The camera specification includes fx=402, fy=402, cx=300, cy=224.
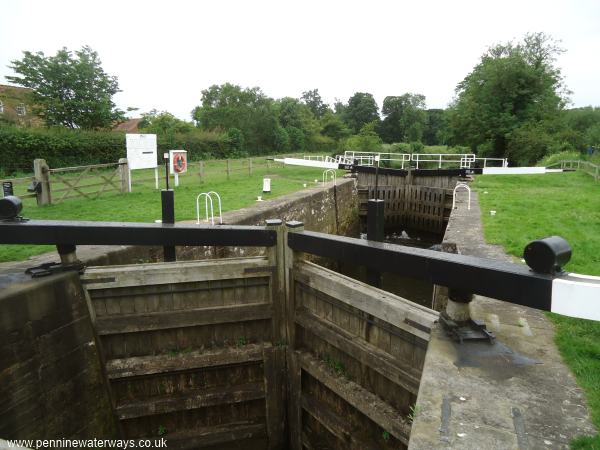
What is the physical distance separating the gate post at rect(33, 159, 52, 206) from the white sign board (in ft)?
8.64

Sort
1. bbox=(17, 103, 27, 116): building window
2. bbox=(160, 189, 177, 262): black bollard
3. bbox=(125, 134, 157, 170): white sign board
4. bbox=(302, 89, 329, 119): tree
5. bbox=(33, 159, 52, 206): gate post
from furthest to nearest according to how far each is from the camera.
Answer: bbox=(302, 89, 329, 119): tree
bbox=(17, 103, 27, 116): building window
bbox=(125, 134, 157, 170): white sign board
bbox=(33, 159, 52, 206): gate post
bbox=(160, 189, 177, 262): black bollard

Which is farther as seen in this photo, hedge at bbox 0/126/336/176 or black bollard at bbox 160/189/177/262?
hedge at bbox 0/126/336/176

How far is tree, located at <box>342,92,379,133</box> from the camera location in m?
68.6

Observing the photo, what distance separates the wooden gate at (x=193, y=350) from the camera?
5.02 metres

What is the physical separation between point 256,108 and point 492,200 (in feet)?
116

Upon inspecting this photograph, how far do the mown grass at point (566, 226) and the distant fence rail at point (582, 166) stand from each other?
391mm

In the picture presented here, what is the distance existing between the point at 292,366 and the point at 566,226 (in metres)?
6.04

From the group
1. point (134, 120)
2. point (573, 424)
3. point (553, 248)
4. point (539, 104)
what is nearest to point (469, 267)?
point (553, 248)

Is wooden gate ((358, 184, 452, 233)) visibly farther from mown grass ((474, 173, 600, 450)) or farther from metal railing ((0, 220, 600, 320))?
metal railing ((0, 220, 600, 320))

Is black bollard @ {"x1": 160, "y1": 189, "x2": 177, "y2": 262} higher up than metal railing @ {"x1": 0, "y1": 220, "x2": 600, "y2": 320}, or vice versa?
black bollard @ {"x1": 160, "y1": 189, "x2": 177, "y2": 262}

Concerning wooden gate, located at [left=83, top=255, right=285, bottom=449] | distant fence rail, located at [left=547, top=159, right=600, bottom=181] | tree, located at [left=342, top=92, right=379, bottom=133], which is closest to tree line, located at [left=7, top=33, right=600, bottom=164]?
distant fence rail, located at [left=547, top=159, right=600, bottom=181]

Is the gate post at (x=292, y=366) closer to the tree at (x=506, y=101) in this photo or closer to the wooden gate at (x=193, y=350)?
the wooden gate at (x=193, y=350)

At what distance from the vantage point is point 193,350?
17.6ft

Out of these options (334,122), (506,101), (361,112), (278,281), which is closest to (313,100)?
(361,112)
